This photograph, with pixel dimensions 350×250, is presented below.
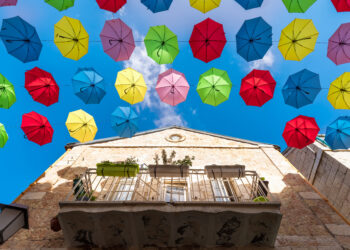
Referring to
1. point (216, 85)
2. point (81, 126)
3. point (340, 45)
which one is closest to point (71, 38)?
point (81, 126)

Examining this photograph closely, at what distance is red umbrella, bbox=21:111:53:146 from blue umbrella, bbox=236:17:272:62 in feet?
31.6

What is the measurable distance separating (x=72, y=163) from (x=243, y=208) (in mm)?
7981

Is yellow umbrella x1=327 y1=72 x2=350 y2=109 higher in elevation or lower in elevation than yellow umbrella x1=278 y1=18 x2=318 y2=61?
lower

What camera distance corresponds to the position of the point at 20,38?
7.22m

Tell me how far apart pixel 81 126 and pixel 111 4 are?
5.71 m

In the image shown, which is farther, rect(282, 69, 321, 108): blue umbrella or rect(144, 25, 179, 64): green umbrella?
rect(282, 69, 321, 108): blue umbrella

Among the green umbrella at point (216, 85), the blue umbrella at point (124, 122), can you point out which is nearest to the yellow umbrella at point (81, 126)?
the blue umbrella at point (124, 122)

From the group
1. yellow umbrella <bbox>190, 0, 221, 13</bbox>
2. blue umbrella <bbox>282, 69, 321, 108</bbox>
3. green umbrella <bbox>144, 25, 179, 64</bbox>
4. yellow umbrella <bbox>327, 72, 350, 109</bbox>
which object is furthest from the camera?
blue umbrella <bbox>282, 69, 321, 108</bbox>

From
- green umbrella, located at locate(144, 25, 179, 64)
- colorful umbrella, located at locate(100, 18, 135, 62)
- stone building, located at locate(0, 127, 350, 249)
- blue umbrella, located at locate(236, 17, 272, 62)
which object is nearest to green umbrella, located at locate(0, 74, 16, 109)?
stone building, located at locate(0, 127, 350, 249)

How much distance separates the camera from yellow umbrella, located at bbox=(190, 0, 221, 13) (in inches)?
283

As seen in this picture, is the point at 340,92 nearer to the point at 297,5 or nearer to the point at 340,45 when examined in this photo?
the point at 340,45

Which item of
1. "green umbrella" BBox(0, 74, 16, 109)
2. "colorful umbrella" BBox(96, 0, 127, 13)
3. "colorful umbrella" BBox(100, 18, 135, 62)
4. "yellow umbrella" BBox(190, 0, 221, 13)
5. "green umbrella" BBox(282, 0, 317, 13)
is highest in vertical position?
"yellow umbrella" BBox(190, 0, 221, 13)

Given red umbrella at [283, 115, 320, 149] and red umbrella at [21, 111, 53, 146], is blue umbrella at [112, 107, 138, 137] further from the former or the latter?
red umbrella at [283, 115, 320, 149]

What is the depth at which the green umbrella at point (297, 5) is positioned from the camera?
268 inches
